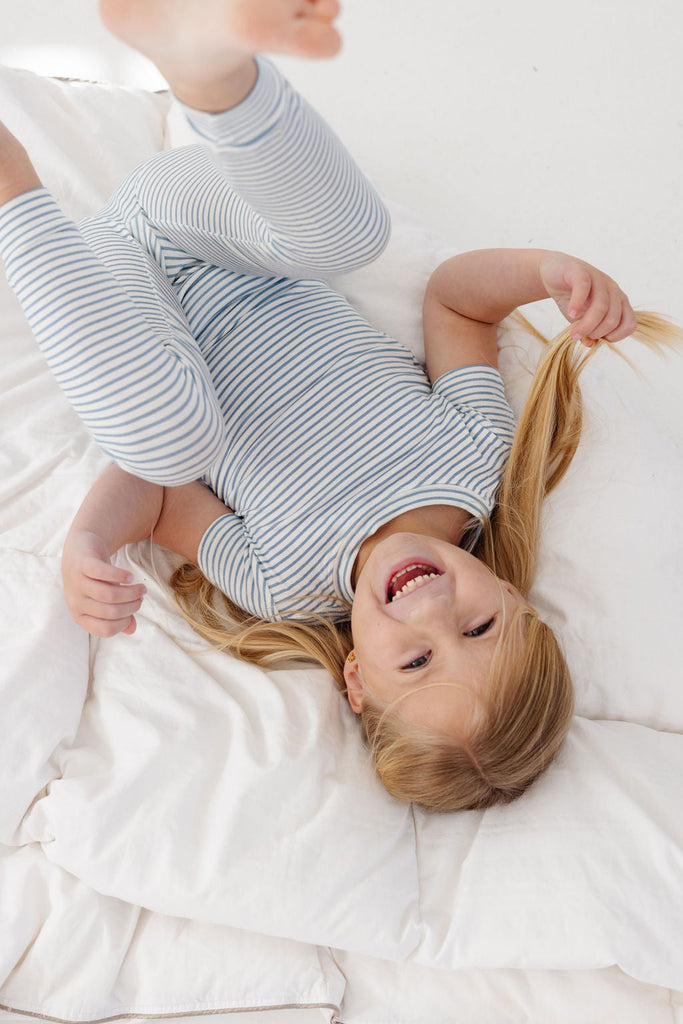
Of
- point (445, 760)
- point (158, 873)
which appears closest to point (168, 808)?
point (158, 873)

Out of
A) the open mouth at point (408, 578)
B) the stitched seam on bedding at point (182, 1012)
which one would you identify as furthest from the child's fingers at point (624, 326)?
the stitched seam on bedding at point (182, 1012)

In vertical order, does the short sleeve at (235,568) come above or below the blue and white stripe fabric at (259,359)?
below

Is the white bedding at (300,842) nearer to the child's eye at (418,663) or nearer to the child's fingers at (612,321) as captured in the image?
the child's eye at (418,663)

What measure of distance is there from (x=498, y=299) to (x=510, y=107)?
27.9 inches

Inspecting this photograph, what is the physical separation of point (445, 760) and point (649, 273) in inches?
36.4

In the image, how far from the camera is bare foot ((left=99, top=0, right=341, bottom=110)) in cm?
59

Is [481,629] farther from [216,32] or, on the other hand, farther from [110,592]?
[216,32]

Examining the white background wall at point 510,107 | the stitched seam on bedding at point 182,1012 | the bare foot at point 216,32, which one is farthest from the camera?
the white background wall at point 510,107

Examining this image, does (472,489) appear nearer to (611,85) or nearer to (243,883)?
(243,883)

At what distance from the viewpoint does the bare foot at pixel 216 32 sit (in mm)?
588

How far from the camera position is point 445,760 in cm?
81

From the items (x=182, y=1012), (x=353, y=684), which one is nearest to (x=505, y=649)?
(x=353, y=684)

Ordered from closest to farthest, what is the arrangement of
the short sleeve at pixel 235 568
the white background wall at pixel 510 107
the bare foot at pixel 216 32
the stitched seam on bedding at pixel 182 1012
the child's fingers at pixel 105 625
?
the bare foot at pixel 216 32 → the stitched seam on bedding at pixel 182 1012 → the child's fingers at pixel 105 625 → the short sleeve at pixel 235 568 → the white background wall at pixel 510 107

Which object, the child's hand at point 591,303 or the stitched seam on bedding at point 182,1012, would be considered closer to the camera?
the stitched seam on bedding at point 182,1012
